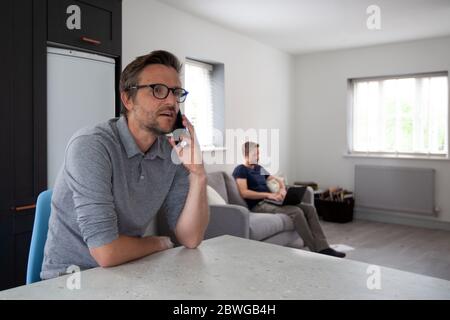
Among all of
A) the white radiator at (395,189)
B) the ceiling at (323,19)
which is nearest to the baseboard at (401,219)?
the white radiator at (395,189)

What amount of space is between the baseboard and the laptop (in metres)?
2.10

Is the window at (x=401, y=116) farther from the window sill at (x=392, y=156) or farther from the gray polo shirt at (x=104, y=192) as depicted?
the gray polo shirt at (x=104, y=192)

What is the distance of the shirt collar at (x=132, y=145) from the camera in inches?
53.2

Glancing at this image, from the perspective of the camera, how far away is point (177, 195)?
1.50 metres

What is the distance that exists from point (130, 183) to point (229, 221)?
2.15m

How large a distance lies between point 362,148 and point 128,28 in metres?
3.89

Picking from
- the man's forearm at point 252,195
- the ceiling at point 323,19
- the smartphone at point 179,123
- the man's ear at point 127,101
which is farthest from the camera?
the man's forearm at point 252,195

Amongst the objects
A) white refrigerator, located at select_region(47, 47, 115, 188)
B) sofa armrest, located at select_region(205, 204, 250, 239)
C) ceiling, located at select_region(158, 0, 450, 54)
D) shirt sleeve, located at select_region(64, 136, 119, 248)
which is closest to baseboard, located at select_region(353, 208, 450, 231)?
ceiling, located at select_region(158, 0, 450, 54)

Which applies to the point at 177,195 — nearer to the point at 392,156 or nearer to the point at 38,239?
the point at 38,239

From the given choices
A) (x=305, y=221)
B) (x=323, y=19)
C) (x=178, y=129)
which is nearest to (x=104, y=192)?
(x=178, y=129)

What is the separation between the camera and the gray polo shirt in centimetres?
115

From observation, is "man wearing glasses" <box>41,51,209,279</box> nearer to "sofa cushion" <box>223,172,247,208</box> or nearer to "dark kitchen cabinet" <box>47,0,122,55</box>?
"dark kitchen cabinet" <box>47,0,122,55</box>

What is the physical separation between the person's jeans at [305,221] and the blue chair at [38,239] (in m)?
2.90

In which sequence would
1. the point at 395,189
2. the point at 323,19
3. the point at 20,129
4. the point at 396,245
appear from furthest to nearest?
the point at 395,189
the point at 396,245
the point at 323,19
the point at 20,129
